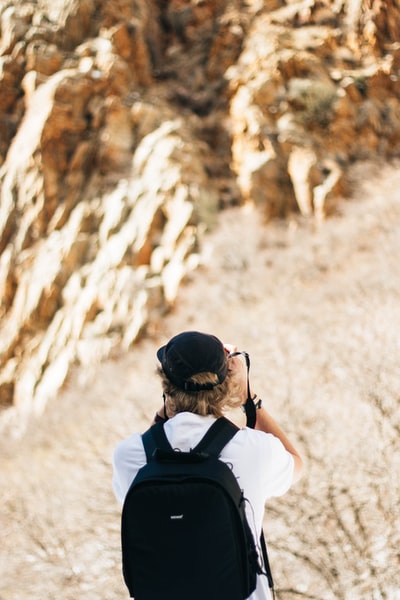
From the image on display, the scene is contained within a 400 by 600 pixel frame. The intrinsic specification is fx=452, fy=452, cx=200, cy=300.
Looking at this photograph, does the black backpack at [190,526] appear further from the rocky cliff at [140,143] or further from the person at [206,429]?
the rocky cliff at [140,143]

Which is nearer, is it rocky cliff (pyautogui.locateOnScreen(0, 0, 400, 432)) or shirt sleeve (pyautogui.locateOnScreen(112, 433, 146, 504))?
shirt sleeve (pyautogui.locateOnScreen(112, 433, 146, 504))

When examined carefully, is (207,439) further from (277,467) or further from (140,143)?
(140,143)

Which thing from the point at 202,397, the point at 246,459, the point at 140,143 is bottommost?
the point at 140,143

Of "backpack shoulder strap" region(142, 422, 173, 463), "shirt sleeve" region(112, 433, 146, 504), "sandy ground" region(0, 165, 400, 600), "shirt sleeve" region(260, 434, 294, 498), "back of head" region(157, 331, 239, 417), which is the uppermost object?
"back of head" region(157, 331, 239, 417)

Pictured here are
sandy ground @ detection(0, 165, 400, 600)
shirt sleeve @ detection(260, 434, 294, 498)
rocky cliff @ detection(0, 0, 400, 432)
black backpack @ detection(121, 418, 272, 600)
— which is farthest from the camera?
rocky cliff @ detection(0, 0, 400, 432)

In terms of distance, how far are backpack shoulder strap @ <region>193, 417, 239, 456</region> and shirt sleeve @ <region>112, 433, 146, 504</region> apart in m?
0.21

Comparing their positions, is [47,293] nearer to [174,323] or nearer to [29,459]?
[174,323]

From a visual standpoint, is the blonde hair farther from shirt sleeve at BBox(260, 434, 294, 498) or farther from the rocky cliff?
the rocky cliff

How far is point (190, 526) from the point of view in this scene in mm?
1431

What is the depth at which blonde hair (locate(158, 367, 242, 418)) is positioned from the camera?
1546mm

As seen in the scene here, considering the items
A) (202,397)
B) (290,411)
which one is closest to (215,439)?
(202,397)

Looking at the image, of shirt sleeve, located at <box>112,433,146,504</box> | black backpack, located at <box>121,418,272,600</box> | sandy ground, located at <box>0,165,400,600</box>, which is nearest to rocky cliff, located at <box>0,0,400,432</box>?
sandy ground, located at <box>0,165,400,600</box>

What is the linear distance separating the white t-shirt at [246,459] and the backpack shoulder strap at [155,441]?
0.02 metres

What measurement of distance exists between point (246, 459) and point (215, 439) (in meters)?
0.12
